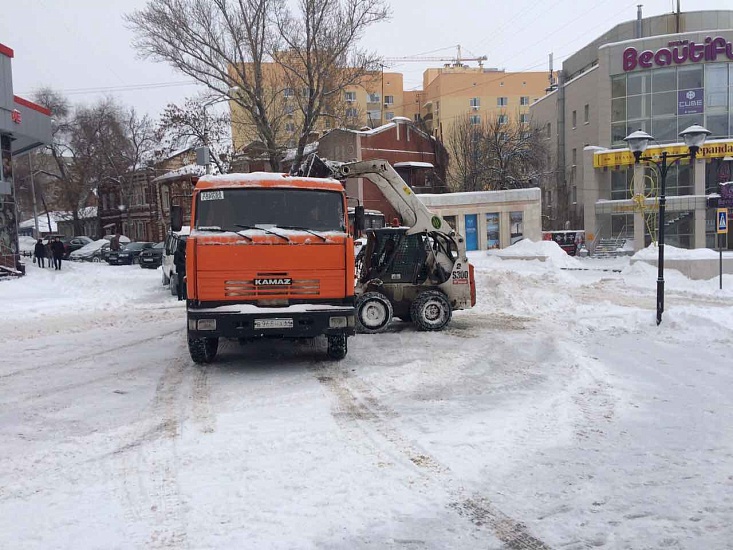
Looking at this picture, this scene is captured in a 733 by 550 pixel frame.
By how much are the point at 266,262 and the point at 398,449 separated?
3704mm

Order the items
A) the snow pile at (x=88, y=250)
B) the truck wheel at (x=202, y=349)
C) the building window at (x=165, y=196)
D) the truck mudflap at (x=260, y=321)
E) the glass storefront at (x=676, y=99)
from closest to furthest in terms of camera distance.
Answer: the truck mudflap at (x=260, y=321)
the truck wheel at (x=202, y=349)
the glass storefront at (x=676, y=99)
the snow pile at (x=88, y=250)
the building window at (x=165, y=196)

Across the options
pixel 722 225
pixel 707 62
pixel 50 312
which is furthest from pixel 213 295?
pixel 707 62

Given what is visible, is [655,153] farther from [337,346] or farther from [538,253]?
[337,346]

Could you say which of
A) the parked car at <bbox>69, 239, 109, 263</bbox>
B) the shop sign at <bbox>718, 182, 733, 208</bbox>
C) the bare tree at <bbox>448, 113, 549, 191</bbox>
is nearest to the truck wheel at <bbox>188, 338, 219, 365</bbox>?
the shop sign at <bbox>718, 182, 733, 208</bbox>

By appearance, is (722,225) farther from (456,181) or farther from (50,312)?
(456,181)

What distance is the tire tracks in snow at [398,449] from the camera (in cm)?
413

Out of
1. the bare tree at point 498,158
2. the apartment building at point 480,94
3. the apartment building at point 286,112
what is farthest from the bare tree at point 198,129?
the apartment building at point 480,94

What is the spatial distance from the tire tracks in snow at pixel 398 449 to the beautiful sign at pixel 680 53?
138 feet

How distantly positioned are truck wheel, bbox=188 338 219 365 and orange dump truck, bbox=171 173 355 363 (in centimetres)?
4

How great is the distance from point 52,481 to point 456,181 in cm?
4868

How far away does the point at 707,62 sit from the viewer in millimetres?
41812

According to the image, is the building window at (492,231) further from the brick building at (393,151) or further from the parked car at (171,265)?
the parked car at (171,265)

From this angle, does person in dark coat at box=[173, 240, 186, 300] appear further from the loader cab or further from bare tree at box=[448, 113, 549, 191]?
bare tree at box=[448, 113, 549, 191]

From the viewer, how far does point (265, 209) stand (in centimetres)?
884
